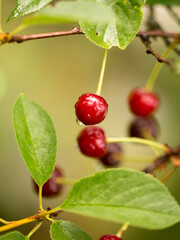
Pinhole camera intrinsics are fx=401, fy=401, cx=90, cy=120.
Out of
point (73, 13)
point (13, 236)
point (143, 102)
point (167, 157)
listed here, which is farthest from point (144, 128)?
point (73, 13)

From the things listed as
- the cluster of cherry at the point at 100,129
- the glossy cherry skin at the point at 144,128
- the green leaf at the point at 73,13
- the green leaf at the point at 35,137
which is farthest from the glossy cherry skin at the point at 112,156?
the green leaf at the point at 73,13

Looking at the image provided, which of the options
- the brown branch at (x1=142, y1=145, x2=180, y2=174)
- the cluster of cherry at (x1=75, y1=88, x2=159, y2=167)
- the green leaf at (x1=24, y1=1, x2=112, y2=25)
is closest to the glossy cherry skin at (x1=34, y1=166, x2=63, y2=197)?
the cluster of cherry at (x1=75, y1=88, x2=159, y2=167)

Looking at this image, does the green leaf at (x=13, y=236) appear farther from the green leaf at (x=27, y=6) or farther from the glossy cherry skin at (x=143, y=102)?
the glossy cherry skin at (x=143, y=102)

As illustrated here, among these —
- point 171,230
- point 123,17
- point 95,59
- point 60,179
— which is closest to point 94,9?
point 123,17

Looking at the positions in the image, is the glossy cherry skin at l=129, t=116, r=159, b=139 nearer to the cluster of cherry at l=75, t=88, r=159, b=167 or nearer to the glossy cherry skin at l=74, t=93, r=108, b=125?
the cluster of cherry at l=75, t=88, r=159, b=167

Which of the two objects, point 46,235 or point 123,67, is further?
point 123,67

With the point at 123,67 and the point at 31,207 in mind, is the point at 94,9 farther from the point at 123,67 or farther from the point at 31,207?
the point at 123,67
